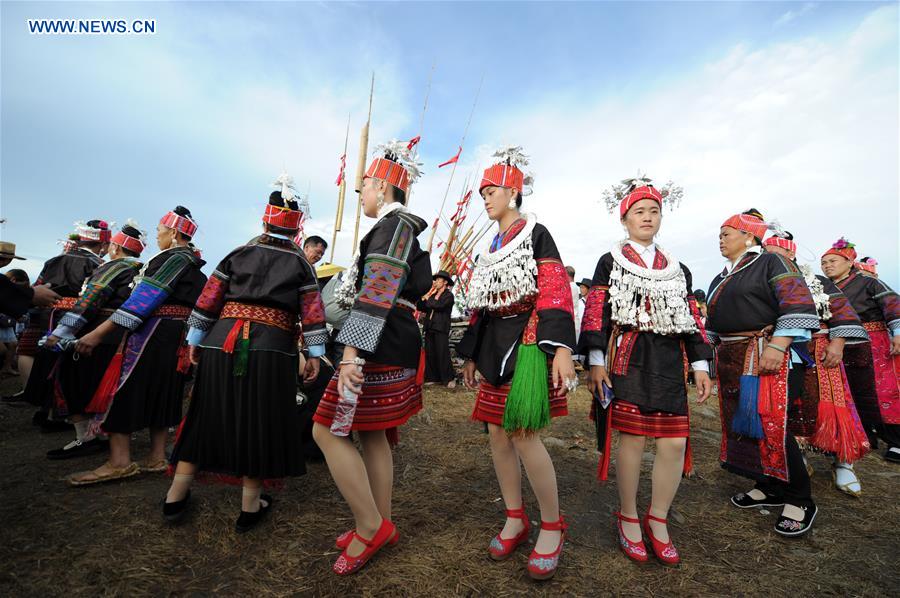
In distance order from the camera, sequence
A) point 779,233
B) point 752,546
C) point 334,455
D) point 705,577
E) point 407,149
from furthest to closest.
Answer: point 779,233, point 752,546, point 407,149, point 705,577, point 334,455

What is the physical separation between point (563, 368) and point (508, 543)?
1046mm

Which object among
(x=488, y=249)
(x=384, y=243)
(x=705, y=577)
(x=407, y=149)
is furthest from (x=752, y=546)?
(x=407, y=149)

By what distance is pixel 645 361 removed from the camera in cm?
242

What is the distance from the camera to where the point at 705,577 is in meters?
2.23

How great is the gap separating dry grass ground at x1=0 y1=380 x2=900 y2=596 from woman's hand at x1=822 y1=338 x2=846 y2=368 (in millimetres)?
1099

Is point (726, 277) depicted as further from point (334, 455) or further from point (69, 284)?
point (69, 284)

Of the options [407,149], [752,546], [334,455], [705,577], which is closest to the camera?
[334,455]

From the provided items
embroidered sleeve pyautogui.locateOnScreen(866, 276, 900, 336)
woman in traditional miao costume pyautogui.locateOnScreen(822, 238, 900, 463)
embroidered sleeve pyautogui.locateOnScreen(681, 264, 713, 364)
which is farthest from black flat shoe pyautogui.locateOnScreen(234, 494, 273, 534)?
embroidered sleeve pyautogui.locateOnScreen(866, 276, 900, 336)

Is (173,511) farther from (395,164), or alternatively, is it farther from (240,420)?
(395,164)

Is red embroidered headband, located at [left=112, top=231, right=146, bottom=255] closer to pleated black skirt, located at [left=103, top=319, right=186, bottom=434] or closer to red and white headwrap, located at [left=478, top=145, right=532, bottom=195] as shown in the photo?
pleated black skirt, located at [left=103, top=319, right=186, bottom=434]

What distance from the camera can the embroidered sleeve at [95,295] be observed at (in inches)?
129

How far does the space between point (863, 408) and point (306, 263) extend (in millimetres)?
5552

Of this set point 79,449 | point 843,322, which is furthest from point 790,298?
point 79,449

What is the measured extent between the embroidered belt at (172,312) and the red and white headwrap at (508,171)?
2.56 m
